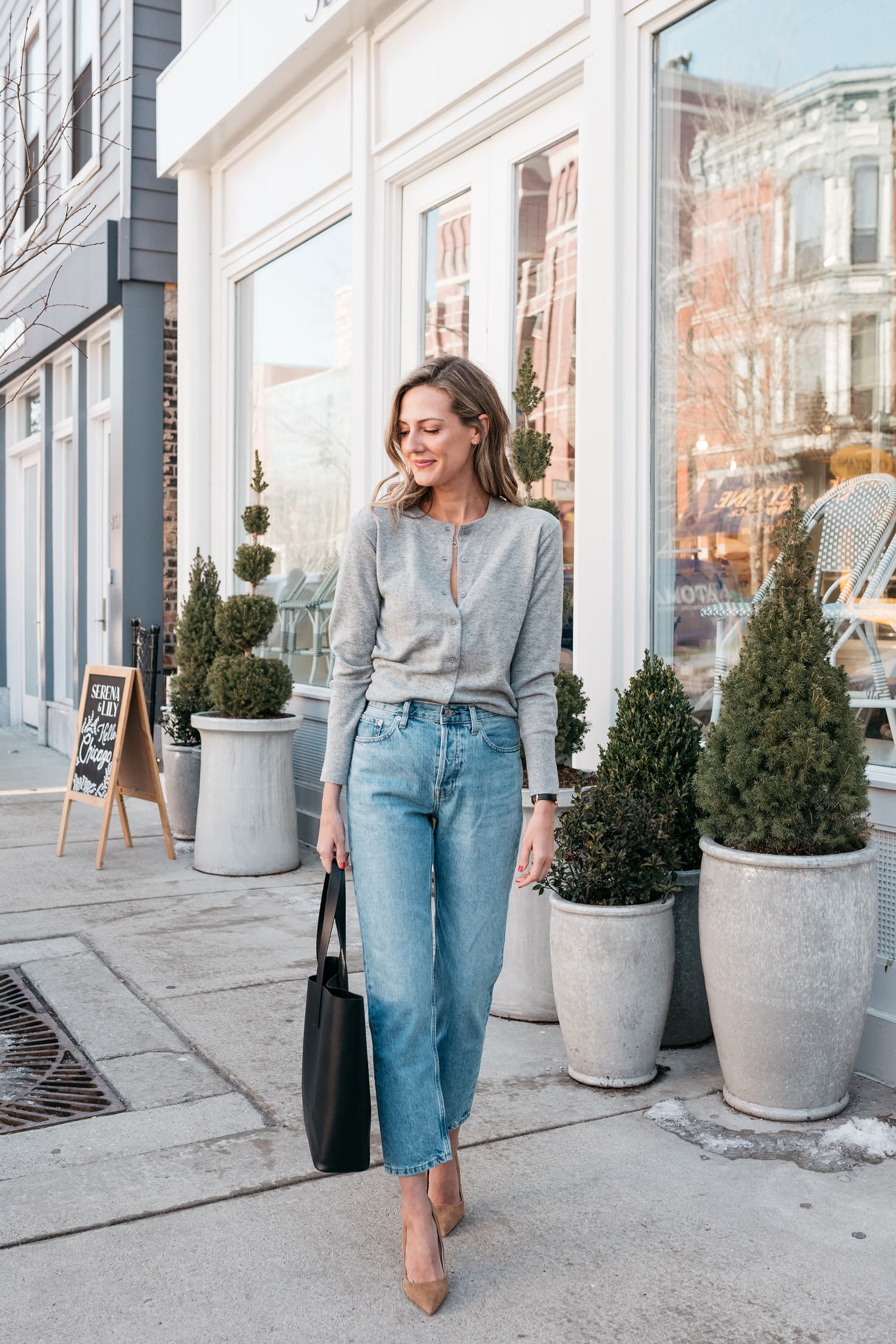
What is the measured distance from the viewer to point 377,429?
683 centimetres

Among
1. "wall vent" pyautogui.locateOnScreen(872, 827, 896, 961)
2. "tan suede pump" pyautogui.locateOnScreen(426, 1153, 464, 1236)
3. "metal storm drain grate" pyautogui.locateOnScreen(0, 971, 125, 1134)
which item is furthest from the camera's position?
"wall vent" pyautogui.locateOnScreen(872, 827, 896, 961)

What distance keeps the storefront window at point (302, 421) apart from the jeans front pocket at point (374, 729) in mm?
4859

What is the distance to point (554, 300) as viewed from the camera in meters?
5.66

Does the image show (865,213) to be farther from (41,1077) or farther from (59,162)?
(59,162)

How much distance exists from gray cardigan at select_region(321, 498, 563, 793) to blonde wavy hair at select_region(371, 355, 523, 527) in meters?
0.04

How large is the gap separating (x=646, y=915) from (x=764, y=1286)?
3.80 feet

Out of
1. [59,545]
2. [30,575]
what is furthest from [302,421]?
[30,575]

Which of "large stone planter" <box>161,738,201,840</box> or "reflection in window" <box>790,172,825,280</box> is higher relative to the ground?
"reflection in window" <box>790,172,825,280</box>

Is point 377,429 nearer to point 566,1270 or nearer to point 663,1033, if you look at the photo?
point 663,1033

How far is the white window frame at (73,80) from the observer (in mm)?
10141

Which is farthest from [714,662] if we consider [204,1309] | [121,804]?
[121,804]

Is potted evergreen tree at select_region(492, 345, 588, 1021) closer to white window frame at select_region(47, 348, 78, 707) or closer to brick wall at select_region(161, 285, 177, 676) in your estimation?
brick wall at select_region(161, 285, 177, 676)

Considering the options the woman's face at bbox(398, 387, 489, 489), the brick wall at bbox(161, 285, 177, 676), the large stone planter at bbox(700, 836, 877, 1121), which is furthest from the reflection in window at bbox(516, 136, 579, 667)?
the brick wall at bbox(161, 285, 177, 676)

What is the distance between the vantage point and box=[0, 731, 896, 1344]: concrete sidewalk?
96.8 inches
